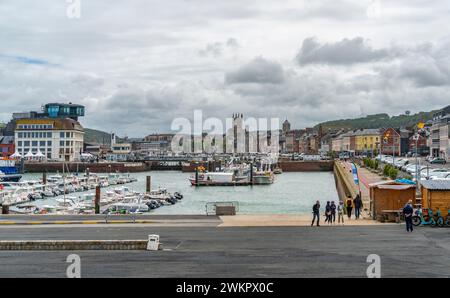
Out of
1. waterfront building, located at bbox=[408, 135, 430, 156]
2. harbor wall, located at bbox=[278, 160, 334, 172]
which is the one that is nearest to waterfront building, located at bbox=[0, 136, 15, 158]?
harbor wall, located at bbox=[278, 160, 334, 172]

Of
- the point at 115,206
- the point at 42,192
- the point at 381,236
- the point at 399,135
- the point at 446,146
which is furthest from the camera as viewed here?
the point at 399,135

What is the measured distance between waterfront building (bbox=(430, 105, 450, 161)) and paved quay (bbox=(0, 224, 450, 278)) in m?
95.3

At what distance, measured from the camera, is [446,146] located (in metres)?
123

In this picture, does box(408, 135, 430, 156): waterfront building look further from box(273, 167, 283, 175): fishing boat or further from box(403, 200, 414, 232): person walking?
box(403, 200, 414, 232): person walking

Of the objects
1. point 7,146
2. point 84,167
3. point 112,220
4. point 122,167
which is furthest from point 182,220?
point 7,146

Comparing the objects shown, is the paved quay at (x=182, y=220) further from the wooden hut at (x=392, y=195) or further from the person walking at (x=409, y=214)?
the person walking at (x=409, y=214)

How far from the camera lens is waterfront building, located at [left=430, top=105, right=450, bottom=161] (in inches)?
4826

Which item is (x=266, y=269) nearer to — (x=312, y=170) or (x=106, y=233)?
(x=106, y=233)

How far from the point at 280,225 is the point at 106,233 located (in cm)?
840

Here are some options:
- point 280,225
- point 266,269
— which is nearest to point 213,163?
point 280,225

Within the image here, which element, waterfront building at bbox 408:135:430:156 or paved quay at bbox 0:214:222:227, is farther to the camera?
waterfront building at bbox 408:135:430:156

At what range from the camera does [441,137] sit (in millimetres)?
131375

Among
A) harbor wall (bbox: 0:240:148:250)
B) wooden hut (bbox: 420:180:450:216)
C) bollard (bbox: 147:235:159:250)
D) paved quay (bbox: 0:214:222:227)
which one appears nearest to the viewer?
bollard (bbox: 147:235:159:250)

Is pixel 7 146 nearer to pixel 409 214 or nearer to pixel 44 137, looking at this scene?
pixel 44 137
